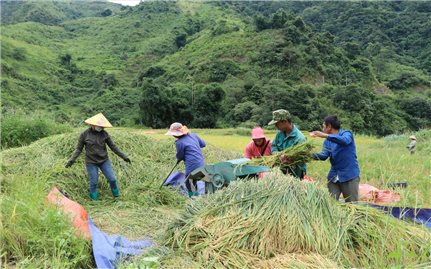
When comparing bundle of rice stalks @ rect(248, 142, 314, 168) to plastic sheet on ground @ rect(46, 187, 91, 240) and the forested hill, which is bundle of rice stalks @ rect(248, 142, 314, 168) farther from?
the forested hill

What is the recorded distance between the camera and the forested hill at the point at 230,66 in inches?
1201

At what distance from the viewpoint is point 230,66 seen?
39.6 m

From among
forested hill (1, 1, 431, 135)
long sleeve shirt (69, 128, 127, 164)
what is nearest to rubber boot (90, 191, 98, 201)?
long sleeve shirt (69, 128, 127, 164)

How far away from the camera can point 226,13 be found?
200 feet

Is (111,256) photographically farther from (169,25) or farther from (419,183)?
(169,25)

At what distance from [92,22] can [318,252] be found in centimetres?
6780

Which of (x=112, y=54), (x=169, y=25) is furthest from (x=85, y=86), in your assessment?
(x=169, y=25)

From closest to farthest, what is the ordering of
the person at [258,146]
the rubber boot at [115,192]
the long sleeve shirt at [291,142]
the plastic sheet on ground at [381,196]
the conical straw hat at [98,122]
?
the long sleeve shirt at [291,142] → the person at [258,146] → the plastic sheet on ground at [381,196] → the conical straw hat at [98,122] → the rubber boot at [115,192]

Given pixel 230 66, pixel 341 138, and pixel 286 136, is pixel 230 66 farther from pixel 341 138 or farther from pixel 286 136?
pixel 341 138

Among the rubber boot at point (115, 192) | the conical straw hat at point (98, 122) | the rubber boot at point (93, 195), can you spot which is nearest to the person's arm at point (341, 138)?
the conical straw hat at point (98, 122)

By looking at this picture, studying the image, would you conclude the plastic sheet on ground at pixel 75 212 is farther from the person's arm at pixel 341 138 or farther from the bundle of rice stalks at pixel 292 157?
the person's arm at pixel 341 138

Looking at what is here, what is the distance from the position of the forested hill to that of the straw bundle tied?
20.4 metres

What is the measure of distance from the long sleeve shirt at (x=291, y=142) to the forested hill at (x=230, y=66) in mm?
19543

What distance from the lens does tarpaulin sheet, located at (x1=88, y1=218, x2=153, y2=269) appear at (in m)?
3.18
